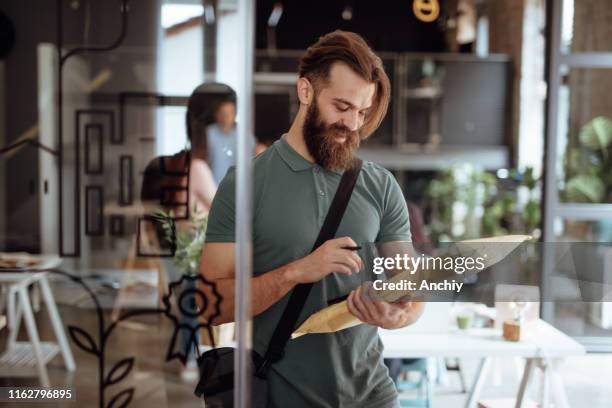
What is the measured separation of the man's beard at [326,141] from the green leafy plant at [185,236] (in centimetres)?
46

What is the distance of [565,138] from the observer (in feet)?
10.9

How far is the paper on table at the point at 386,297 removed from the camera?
245 centimetres

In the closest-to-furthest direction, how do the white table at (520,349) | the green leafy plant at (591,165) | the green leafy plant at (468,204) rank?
the white table at (520,349), the green leafy plant at (591,165), the green leafy plant at (468,204)

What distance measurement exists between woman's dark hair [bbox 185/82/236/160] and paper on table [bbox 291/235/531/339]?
689mm

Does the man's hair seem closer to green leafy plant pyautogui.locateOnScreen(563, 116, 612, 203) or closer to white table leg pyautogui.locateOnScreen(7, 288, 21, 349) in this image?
green leafy plant pyautogui.locateOnScreen(563, 116, 612, 203)

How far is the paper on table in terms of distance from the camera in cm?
245

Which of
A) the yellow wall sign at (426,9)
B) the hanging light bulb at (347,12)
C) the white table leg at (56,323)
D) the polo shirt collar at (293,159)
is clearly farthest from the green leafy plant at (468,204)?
the white table leg at (56,323)

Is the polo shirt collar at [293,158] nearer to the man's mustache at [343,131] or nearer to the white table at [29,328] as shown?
the man's mustache at [343,131]

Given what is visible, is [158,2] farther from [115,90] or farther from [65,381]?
[65,381]

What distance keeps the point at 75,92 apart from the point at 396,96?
45.5 inches

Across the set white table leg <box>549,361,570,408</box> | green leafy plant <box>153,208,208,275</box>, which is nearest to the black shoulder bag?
green leafy plant <box>153,208,208,275</box>

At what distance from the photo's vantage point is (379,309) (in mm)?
2508

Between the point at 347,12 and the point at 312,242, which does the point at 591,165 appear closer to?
the point at 347,12

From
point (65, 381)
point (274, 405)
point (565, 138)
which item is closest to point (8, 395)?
point (65, 381)
